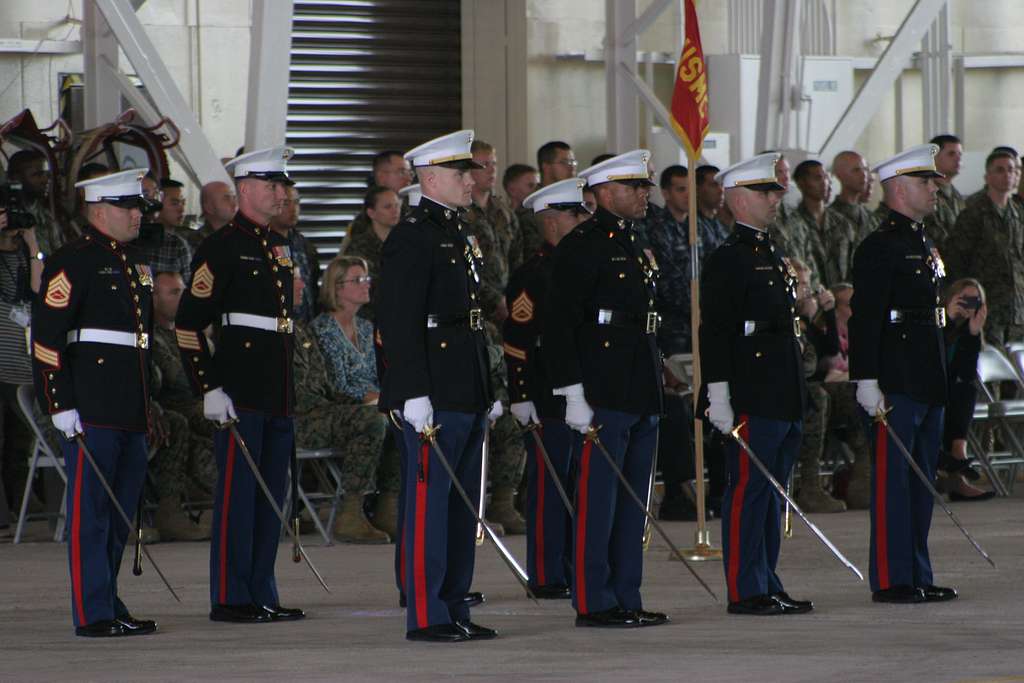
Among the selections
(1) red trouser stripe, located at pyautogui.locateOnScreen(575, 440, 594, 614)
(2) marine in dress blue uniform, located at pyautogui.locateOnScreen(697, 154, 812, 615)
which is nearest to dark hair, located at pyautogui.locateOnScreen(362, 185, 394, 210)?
(2) marine in dress blue uniform, located at pyautogui.locateOnScreen(697, 154, 812, 615)

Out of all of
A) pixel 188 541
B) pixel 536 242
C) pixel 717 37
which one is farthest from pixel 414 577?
pixel 717 37

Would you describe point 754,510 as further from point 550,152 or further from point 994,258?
point 994,258

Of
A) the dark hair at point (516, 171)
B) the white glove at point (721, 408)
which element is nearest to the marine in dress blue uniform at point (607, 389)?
the white glove at point (721, 408)

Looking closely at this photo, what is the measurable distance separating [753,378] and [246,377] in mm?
1802

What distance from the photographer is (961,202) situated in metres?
13.1

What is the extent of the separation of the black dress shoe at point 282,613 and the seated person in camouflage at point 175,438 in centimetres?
269

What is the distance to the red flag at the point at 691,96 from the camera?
381 inches

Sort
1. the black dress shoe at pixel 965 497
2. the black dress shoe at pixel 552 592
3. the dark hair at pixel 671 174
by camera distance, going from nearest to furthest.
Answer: the black dress shoe at pixel 552 592
the black dress shoe at pixel 965 497
the dark hair at pixel 671 174

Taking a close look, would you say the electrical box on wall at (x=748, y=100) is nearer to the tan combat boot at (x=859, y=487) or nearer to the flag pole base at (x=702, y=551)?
the tan combat boot at (x=859, y=487)

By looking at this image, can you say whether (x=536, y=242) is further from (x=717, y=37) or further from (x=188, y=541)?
(x=717, y=37)

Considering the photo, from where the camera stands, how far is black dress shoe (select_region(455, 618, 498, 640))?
21.2 feet

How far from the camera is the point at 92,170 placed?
414 inches

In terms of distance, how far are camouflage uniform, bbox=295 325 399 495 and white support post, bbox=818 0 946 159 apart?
186 inches

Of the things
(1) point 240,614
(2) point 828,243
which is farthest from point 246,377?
(2) point 828,243
